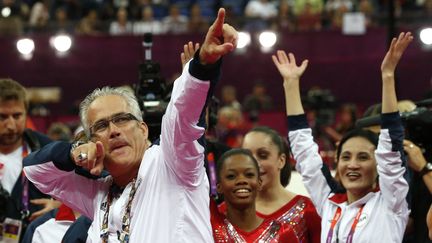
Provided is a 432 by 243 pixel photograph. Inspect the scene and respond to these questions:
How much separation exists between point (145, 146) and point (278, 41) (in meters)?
10.7

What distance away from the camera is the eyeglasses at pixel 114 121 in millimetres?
3240

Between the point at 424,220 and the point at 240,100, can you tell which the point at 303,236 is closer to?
the point at 424,220

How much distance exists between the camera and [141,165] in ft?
10.4

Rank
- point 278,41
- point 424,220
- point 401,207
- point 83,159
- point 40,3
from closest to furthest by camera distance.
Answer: point 83,159 < point 401,207 < point 424,220 < point 278,41 < point 40,3

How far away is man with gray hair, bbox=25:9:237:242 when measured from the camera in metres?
2.79

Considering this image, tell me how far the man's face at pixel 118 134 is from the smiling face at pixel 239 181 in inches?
35.8

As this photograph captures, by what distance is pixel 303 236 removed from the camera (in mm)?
4273

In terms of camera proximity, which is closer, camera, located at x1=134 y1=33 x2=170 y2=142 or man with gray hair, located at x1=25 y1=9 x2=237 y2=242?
man with gray hair, located at x1=25 y1=9 x2=237 y2=242

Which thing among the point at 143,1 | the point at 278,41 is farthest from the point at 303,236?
the point at 143,1

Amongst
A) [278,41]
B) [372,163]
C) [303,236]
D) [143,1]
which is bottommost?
[303,236]

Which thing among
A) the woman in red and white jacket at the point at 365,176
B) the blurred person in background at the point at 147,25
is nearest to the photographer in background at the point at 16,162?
the woman in red and white jacket at the point at 365,176

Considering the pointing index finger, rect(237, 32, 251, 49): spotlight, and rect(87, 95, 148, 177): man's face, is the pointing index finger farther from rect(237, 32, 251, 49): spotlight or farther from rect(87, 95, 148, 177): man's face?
rect(237, 32, 251, 49): spotlight

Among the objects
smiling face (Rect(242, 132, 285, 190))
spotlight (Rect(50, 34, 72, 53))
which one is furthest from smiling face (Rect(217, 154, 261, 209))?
spotlight (Rect(50, 34, 72, 53))

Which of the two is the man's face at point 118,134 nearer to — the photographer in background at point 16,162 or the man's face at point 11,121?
the photographer in background at point 16,162
